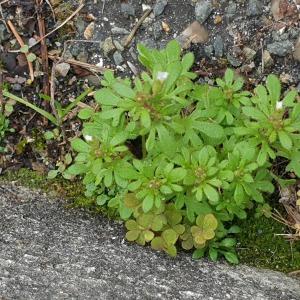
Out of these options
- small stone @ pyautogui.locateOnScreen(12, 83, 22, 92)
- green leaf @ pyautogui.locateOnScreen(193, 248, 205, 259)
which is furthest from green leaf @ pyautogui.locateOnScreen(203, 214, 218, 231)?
small stone @ pyautogui.locateOnScreen(12, 83, 22, 92)

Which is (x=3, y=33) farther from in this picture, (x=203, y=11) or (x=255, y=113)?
(x=255, y=113)

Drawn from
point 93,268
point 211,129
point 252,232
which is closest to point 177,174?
point 211,129

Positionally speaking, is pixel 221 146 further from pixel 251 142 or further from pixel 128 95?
pixel 128 95

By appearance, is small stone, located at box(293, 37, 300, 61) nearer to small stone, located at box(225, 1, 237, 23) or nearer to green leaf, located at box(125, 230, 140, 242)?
small stone, located at box(225, 1, 237, 23)

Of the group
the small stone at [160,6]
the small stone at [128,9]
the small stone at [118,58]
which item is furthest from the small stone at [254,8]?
the small stone at [118,58]

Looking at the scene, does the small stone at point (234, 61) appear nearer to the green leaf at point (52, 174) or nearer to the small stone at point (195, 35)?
the small stone at point (195, 35)

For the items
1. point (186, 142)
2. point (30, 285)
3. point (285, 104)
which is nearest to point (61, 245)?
point (30, 285)

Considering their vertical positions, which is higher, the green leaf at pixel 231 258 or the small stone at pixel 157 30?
the small stone at pixel 157 30
